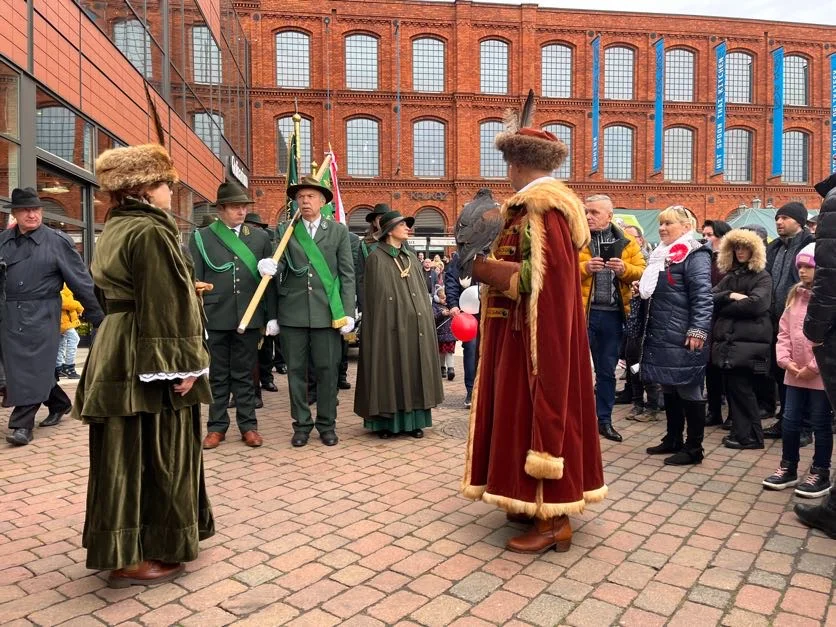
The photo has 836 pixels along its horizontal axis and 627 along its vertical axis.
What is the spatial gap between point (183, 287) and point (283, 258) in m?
2.78

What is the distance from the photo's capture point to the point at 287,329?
5.91 meters

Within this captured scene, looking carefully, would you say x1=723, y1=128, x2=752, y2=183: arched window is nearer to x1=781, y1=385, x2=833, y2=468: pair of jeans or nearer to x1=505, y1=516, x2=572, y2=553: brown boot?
x1=781, y1=385, x2=833, y2=468: pair of jeans

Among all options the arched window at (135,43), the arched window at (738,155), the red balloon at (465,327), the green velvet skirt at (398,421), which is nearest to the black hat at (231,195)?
the red balloon at (465,327)

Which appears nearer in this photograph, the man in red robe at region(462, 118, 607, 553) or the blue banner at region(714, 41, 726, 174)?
the man in red robe at region(462, 118, 607, 553)

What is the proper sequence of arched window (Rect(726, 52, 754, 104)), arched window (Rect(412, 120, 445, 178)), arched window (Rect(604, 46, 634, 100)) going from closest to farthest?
arched window (Rect(412, 120, 445, 178))
arched window (Rect(604, 46, 634, 100))
arched window (Rect(726, 52, 754, 104))

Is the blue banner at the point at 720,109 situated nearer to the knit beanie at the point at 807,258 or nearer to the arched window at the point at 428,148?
the arched window at the point at 428,148

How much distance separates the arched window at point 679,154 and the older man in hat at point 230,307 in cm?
3439

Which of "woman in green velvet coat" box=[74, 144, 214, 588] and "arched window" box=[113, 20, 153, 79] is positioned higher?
"arched window" box=[113, 20, 153, 79]

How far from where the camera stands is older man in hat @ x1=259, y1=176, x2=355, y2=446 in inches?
230

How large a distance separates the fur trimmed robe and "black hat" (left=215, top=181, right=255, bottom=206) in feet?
9.53

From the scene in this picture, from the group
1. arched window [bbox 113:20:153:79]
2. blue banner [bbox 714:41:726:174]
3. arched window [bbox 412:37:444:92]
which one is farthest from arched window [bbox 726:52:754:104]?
arched window [bbox 113:20:153:79]

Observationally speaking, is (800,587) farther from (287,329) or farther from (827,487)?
(287,329)

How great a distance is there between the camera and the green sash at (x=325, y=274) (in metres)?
5.87

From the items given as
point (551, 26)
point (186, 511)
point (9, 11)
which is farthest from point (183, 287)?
point (551, 26)
